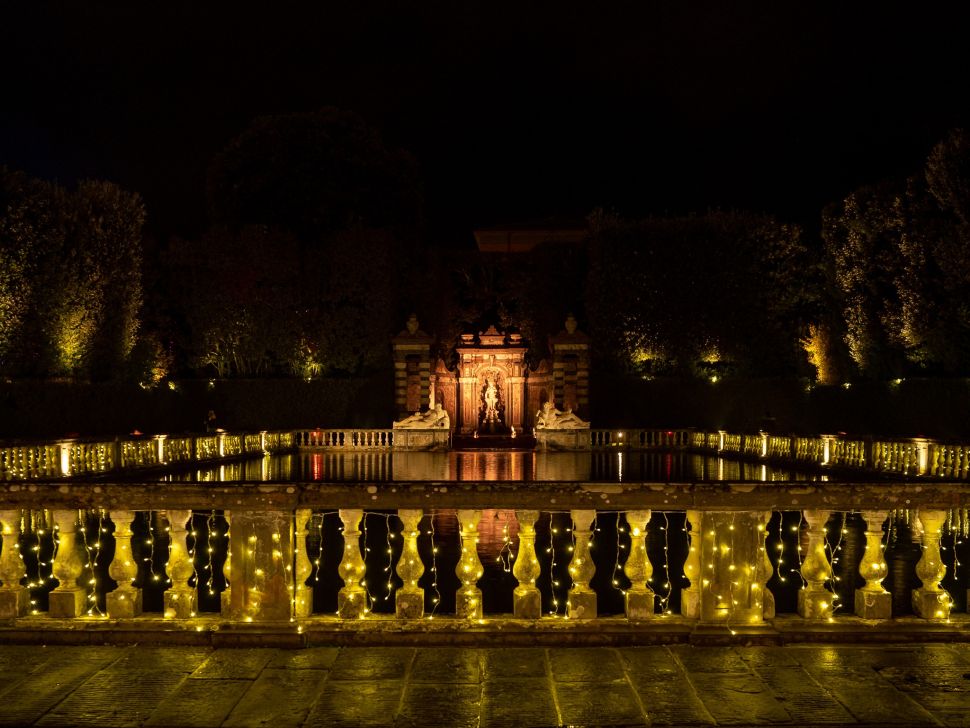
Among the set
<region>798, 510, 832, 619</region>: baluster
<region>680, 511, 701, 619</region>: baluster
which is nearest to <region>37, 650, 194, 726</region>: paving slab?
<region>680, 511, 701, 619</region>: baluster

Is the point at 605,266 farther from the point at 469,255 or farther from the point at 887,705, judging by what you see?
the point at 887,705

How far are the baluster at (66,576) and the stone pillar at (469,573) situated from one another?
2508 millimetres

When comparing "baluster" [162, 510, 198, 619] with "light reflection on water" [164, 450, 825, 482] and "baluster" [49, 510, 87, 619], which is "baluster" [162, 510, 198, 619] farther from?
"light reflection on water" [164, 450, 825, 482]

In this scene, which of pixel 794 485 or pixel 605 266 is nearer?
pixel 794 485

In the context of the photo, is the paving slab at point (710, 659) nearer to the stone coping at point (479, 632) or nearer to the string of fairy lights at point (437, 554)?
the stone coping at point (479, 632)

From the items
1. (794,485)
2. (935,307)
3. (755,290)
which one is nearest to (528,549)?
(794,485)

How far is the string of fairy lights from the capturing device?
7.19 metres

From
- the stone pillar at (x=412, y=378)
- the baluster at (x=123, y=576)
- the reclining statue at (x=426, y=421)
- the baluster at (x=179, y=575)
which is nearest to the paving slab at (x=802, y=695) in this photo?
the baluster at (x=179, y=575)

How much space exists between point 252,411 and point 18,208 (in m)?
12.0

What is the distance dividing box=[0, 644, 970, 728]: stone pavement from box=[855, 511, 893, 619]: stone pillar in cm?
31

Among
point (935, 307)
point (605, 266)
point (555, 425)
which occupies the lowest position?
point (555, 425)

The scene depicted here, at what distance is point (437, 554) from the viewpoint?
12.0 m

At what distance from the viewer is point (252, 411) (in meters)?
34.9

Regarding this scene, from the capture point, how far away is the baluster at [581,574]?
5930mm
